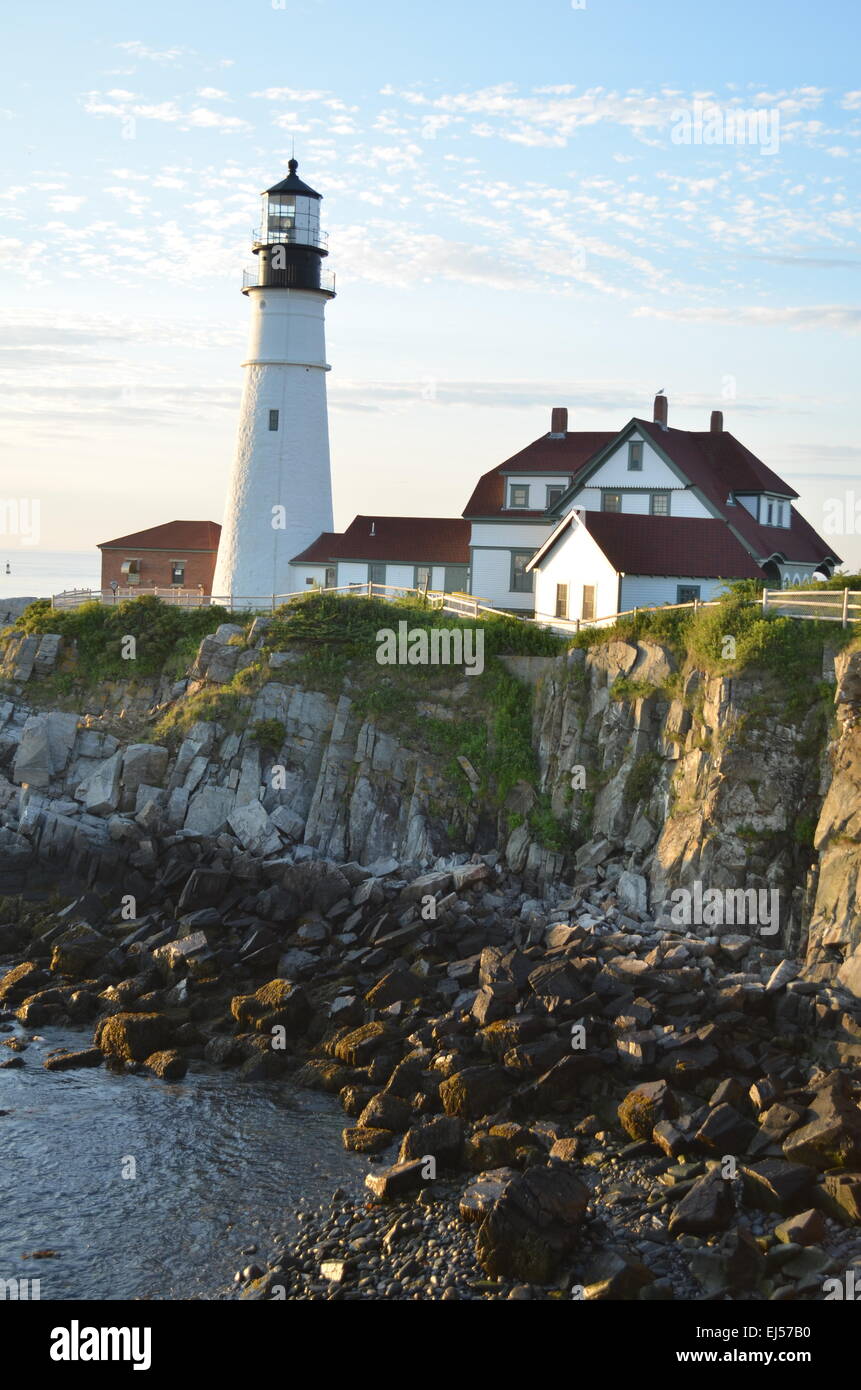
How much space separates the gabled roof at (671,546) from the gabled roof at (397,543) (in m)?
10.4

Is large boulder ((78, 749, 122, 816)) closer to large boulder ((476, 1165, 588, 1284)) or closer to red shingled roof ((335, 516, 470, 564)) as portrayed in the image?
red shingled roof ((335, 516, 470, 564))

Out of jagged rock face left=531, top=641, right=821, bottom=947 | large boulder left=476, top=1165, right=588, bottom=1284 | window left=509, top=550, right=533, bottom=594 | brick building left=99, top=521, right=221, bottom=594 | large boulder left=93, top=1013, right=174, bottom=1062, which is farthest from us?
brick building left=99, top=521, right=221, bottom=594

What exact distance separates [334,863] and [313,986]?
6164 mm

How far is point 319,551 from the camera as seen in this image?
1929 inches

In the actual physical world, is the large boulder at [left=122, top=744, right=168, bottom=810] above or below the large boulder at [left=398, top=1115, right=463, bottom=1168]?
above

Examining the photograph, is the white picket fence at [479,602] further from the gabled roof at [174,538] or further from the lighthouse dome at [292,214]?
the lighthouse dome at [292,214]

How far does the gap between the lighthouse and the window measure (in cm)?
817

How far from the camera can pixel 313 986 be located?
27.0m

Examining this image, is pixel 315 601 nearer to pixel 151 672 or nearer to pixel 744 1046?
pixel 151 672

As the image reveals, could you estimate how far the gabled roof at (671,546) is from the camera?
36844 mm

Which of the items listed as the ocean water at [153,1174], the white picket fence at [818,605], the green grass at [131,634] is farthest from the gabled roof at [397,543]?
the ocean water at [153,1174]

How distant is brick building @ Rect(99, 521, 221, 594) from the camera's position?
56.8 metres

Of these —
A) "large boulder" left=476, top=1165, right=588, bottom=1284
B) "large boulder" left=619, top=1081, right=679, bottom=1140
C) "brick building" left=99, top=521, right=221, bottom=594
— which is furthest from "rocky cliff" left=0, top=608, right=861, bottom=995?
"brick building" left=99, top=521, right=221, bottom=594

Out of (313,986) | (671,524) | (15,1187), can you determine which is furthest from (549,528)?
(15,1187)
